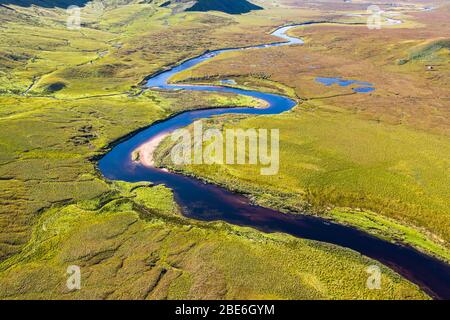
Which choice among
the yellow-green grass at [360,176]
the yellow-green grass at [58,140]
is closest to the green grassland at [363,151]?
the yellow-green grass at [360,176]

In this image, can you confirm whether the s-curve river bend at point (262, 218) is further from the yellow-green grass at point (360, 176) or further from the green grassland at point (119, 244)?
the green grassland at point (119, 244)

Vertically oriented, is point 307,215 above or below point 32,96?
below

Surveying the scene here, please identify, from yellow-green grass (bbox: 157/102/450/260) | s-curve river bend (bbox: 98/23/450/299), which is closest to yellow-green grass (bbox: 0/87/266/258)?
s-curve river bend (bbox: 98/23/450/299)

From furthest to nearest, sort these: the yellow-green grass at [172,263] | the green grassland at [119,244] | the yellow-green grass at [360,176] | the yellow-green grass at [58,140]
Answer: the yellow-green grass at [58,140]
the yellow-green grass at [360,176]
the green grassland at [119,244]
the yellow-green grass at [172,263]

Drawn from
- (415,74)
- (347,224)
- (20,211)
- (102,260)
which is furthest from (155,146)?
(415,74)

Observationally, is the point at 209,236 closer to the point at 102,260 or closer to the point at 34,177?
the point at 102,260

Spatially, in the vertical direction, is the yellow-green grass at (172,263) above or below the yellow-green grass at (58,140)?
below
